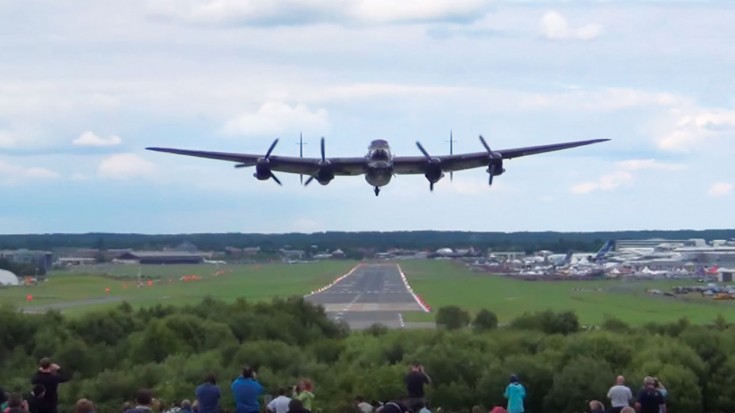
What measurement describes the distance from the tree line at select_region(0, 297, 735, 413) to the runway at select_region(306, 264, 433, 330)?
6.77 meters

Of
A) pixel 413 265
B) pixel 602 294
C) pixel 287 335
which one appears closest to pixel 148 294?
pixel 287 335

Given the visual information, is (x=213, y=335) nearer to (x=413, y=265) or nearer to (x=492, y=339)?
(x=492, y=339)

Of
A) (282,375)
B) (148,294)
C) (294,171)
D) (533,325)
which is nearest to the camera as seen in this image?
(294,171)

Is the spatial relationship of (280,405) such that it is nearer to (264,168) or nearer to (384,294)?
(264,168)

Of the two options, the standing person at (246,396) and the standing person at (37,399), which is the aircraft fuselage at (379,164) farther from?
the standing person at (37,399)

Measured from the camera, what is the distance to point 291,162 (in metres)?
44.4

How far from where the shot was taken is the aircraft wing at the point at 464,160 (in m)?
44.7

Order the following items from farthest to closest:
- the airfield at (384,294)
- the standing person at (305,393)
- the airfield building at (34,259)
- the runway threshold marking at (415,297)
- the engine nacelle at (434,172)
Answer: 1. the airfield building at (34,259)
2. the runway threshold marking at (415,297)
3. the airfield at (384,294)
4. the engine nacelle at (434,172)
5. the standing person at (305,393)

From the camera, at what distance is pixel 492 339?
6178 cm

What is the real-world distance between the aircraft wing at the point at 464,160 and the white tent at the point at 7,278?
222 feet

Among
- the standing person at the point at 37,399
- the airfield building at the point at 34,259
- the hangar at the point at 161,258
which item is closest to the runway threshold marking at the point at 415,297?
the hangar at the point at 161,258

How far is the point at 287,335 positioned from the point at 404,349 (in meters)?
11.2

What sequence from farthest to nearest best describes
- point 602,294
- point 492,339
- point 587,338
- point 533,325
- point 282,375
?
point 602,294 → point 533,325 → point 492,339 → point 587,338 → point 282,375

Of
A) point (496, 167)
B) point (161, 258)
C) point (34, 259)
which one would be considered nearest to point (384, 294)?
point (34, 259)
